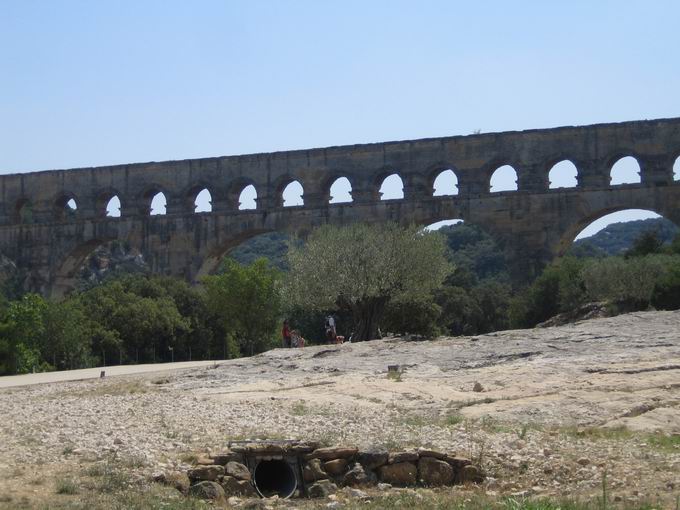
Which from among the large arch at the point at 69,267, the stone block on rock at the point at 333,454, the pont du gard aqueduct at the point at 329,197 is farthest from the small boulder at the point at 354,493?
the large arch at the point at 69,267

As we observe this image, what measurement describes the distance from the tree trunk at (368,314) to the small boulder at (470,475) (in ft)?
52.7

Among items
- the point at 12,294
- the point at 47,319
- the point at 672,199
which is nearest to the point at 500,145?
the point at 672,199

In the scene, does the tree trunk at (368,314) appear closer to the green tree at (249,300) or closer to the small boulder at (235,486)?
the green tree at (249,300)

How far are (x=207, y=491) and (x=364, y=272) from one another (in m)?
16.9

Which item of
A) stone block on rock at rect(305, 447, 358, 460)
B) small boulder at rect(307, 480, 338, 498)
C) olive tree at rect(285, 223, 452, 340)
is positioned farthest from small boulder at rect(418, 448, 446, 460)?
olive tree at rect(285, 223, 452, 340)

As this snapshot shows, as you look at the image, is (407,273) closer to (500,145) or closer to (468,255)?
(500,145)

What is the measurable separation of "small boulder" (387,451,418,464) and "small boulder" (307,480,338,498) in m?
0.54

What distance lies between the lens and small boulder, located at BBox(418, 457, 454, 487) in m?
9.68

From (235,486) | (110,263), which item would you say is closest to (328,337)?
(235,486)

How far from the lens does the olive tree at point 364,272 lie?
25.9 meters

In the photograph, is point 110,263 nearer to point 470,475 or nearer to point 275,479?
point 275,479

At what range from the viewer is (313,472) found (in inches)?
388

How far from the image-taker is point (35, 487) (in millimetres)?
9031

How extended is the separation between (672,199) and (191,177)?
15400 millimetres
